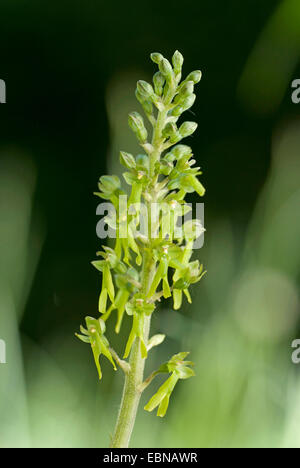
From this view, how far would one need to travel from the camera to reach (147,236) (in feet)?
1.80

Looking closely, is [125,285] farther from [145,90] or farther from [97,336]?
[145,90]

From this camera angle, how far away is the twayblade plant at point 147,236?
52 cm

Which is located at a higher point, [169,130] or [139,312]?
[169,130]

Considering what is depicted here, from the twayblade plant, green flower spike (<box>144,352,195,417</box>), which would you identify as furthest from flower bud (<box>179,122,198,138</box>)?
green flower spike (<box>144,352,195,417</box>)

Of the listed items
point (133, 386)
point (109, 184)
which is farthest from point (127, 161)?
point (133, 386)

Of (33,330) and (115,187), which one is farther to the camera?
(33,330)

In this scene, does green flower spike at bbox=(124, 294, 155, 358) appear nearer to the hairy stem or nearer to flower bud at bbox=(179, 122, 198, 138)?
the hairy stem

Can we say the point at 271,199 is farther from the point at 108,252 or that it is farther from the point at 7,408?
the point at 7,408

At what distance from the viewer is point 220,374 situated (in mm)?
803

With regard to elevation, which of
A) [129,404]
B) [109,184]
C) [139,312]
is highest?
[109,184]

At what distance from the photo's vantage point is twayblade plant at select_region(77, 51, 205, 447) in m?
0.52
